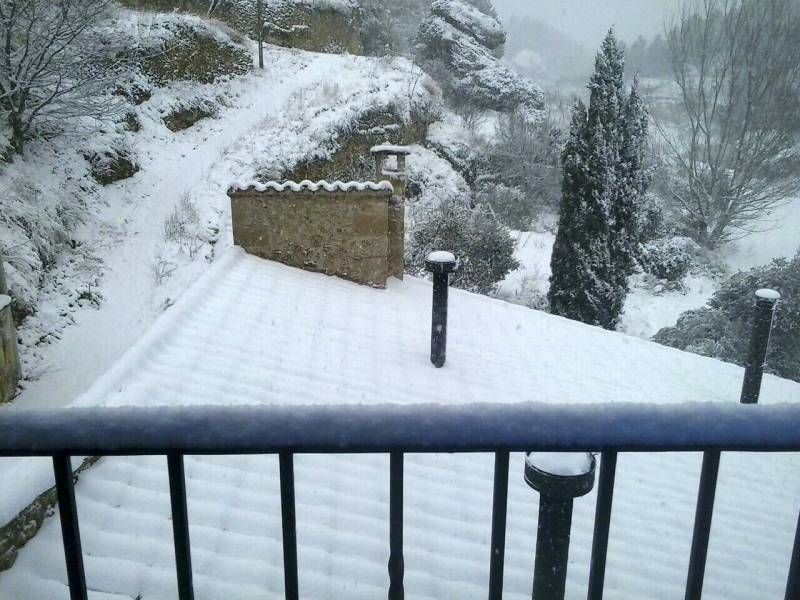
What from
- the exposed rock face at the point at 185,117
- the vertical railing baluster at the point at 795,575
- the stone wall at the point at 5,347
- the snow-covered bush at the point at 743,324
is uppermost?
the exposed rock face at the point at 185,117

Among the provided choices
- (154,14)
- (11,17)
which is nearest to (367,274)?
(11,17)

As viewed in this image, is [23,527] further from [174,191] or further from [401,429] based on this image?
[174,191]

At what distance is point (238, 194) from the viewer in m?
5.94

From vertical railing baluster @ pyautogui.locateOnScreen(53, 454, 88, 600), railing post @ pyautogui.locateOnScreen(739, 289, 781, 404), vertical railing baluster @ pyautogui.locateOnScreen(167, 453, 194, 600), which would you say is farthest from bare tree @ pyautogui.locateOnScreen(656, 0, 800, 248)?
vertical railing baluster @ pyautogui.locateOnScreen(53, 454, 88, 600)

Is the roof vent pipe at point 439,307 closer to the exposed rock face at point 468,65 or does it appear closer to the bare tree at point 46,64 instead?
the bare tree at point 46,64

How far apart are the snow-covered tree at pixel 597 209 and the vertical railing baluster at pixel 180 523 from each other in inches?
417

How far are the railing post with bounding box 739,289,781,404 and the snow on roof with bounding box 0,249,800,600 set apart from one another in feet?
0.92

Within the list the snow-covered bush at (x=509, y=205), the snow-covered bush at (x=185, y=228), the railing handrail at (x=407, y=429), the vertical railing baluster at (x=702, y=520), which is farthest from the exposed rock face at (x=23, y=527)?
the snow-covered bush at (x=509, y=205)

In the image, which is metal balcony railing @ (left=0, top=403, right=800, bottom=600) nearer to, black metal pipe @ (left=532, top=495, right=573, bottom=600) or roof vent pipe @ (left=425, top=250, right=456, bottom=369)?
black metal pipe @ (left=532, top=495, right=573, bottom=600)

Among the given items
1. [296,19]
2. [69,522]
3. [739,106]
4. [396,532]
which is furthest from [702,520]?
[296,19]

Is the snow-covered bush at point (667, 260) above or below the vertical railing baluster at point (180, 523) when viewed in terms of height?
below

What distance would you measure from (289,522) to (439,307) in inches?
142

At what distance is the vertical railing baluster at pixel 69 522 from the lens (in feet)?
2.99

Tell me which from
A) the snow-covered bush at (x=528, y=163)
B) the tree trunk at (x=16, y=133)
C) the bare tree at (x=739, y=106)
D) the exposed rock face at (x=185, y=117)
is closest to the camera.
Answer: the tree trunk at (x=16, y=133)
